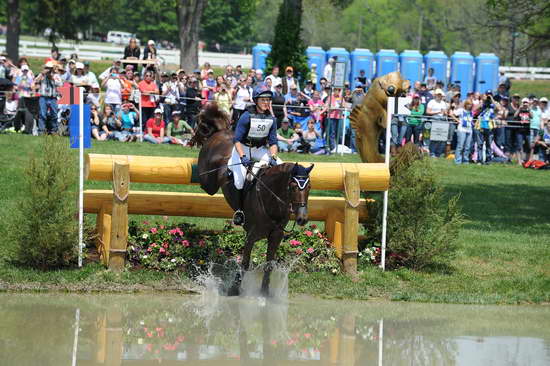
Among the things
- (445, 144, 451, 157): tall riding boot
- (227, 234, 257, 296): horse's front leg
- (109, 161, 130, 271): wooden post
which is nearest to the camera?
(227, 234, 257, 296): horse's front leg

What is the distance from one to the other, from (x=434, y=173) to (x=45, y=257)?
5.79 meters

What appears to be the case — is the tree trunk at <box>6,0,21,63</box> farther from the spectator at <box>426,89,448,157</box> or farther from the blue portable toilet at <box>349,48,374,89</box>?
the spectator at <box>426,89,448,157</box>

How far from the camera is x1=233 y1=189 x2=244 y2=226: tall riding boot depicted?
12.1 m

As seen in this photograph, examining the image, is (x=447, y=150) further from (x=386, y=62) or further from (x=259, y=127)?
(x=259, y=127)

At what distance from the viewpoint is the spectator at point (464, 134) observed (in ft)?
87.6

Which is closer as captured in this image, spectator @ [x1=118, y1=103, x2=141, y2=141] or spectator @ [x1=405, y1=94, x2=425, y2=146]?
spectator @ [x1=118, y1=103, x2=141, y2=141]

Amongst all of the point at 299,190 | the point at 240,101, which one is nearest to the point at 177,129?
the point at 240,101

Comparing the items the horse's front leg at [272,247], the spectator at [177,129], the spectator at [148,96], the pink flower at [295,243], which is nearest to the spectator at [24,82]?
the spectator at [148,96]

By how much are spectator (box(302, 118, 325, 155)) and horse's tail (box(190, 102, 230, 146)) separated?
38.2 ft

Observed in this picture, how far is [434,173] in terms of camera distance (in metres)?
13.7

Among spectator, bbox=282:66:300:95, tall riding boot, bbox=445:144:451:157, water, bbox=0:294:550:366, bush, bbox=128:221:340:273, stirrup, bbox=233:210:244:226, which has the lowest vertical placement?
water, bbox=0:294:550:366

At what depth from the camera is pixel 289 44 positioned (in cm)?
2991

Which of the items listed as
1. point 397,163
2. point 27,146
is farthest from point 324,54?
point 397,163

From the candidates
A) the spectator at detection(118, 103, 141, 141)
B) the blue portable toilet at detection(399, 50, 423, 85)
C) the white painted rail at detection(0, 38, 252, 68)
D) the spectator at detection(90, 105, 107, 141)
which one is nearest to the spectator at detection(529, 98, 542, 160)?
the spectator at detection(118, 103, 141, 141)
